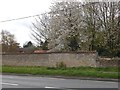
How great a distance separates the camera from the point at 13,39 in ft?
264

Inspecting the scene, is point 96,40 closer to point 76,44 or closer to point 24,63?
point 76,44

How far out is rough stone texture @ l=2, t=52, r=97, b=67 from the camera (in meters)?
29.6

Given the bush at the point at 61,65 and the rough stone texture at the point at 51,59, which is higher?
the rough stone texture at the point at 51,59

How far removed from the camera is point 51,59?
105 feet

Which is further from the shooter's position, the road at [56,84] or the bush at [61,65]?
the bush at [61,65]

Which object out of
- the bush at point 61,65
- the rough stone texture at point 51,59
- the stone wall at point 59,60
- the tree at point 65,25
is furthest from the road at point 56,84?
the tree at point 65,25

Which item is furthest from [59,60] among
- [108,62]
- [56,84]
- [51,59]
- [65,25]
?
[56,84]

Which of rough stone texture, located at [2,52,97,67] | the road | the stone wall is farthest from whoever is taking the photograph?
rough stone texture, located at [2,52,97,67]

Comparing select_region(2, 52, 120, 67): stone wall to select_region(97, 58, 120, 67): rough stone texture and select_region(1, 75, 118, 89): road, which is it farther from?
select_region(1, 75, 118, 89): road

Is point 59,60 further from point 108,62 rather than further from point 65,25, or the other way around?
point 65,25

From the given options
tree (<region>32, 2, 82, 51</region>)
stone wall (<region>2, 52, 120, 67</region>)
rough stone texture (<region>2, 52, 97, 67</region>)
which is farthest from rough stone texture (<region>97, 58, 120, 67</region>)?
tree (<region>32, 2, 82, 51</region>)

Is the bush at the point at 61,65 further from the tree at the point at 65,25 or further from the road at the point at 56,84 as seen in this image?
the road at the point at 56,84

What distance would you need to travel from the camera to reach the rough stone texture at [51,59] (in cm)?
2958

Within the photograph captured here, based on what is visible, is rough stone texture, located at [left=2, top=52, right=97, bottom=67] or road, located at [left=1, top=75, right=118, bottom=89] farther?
rough stone texture, located at [left=2, top=52, right=97, bottom=67]
